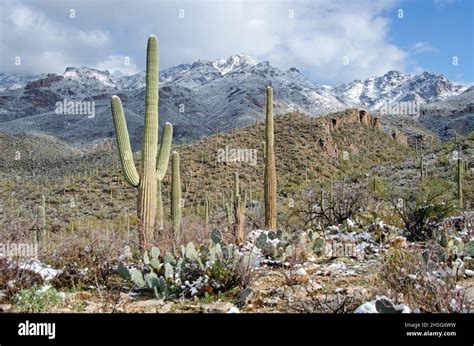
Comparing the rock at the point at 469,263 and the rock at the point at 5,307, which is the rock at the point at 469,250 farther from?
the rock at the point at 5,307

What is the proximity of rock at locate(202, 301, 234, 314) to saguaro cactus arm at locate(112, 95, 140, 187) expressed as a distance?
12.3 ft

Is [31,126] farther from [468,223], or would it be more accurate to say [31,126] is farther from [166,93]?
[468,223]

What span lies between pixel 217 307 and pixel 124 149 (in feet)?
14.4

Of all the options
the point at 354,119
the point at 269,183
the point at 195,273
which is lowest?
the point at 195,273

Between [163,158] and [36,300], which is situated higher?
[163,158]

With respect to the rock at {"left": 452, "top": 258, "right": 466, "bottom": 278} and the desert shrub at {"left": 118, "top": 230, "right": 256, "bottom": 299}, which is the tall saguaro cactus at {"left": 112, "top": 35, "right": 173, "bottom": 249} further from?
the rock at {"left": 452, "top": 258, "right": 466, "bottom": 278}

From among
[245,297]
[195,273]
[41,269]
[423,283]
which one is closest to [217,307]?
[245,297]

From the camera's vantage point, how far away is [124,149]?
7.20 metres

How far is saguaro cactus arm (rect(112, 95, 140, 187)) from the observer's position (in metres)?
6.93

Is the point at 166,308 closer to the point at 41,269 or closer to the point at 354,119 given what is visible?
the point at 41,269

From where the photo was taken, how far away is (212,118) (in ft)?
444

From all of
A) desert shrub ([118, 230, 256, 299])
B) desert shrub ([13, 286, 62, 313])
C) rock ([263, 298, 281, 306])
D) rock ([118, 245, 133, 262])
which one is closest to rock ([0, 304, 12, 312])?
desert shrub ([13, 286, 62, 313])
